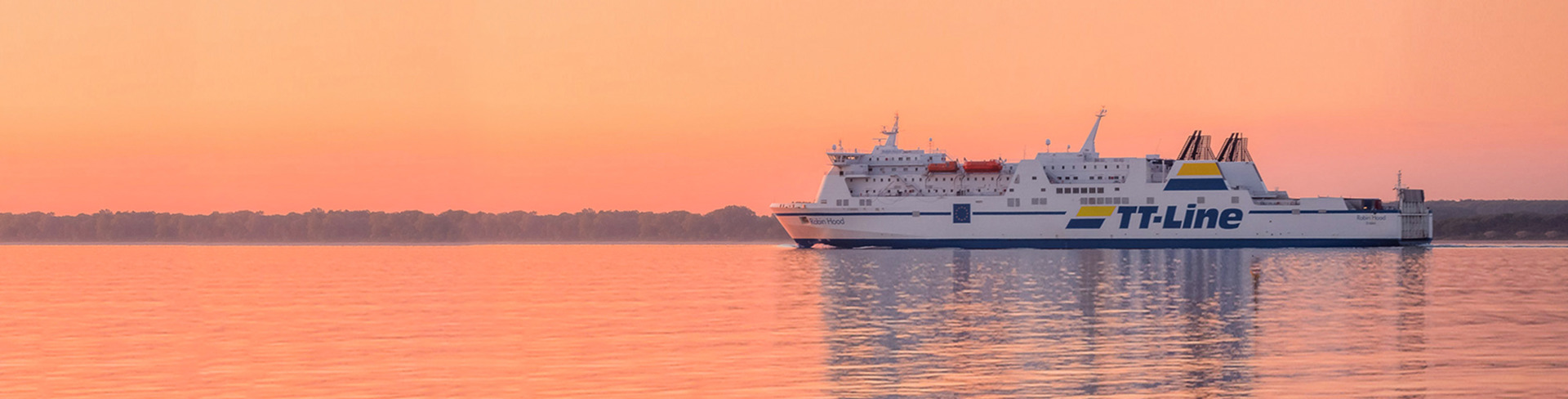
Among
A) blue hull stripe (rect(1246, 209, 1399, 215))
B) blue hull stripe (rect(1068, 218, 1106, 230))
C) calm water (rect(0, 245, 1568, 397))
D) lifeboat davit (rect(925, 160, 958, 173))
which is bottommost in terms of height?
calm water (rect(0, 245, 1568, 397))

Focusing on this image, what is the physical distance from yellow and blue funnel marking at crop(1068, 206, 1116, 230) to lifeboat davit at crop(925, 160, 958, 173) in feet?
21.4

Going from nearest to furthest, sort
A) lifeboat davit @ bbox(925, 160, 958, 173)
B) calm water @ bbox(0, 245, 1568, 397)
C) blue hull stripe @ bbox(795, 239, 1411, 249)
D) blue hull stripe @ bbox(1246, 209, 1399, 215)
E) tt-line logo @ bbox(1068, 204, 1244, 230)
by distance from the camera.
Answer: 1. calm water @ bbox(0, 245, 1568, 397)
2. blue hull stripe @ bbox(1246, 209, 1399, 215)
3. blue hull stripe @ bbox(795, 239, 1411, 249)
4. tt-line logo @ bbox(1068, 204, 1244, 230)
5. lifeboat davit @ bbox(925, 160, 958, 173)

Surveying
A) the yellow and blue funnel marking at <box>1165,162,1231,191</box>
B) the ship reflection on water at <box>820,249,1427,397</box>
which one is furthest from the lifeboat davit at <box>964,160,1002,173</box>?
the ship reflection on water at <box>820,249,1427,397</box>

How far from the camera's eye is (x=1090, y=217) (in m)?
68.9

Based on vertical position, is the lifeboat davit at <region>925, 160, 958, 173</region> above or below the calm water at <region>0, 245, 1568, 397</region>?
above

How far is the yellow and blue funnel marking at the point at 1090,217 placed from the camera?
226ft

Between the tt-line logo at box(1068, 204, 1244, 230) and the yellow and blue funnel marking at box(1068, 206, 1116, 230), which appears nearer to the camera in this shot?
the tt-line logo at box(1068, 204, 1244, 230)

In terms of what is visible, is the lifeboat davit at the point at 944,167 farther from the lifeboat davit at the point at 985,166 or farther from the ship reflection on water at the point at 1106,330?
the ship reflection on water at the point at 1106,330

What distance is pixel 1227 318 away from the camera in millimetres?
23500

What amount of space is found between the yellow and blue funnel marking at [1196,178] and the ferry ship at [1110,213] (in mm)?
41

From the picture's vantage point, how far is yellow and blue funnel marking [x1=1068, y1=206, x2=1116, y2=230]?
6888cm

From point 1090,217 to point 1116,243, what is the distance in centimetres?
182

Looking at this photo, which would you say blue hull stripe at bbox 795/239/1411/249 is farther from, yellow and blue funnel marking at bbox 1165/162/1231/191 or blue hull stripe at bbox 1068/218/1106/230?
yellow and blue funnel marking at bbox 1165/162/1231/191

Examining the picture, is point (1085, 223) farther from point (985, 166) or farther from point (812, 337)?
point (812, 337)
